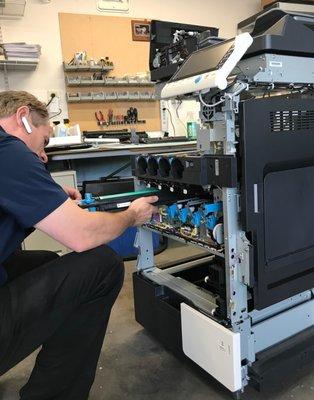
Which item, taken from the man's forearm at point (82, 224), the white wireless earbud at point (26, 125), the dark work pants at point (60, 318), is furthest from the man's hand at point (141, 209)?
the white wireless earbud at point (26, 125)

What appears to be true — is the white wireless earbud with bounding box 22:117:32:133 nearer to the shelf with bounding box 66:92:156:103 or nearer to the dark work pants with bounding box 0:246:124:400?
the dark work pants with bounding box 0:246:124:400

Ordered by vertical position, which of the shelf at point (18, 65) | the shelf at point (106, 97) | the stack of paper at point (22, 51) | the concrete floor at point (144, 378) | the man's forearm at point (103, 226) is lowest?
the concrete floor at point (144, 378)

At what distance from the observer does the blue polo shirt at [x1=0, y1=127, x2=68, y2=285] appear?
0.92 meters

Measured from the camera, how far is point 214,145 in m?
1.10

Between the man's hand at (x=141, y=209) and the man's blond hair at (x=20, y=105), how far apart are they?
43 centimetres

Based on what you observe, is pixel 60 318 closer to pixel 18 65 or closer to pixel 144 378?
pixel 144 378

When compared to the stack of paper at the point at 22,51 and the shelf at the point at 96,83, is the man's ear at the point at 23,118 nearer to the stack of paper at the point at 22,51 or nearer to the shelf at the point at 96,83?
the stack of paper at the point at 22,51

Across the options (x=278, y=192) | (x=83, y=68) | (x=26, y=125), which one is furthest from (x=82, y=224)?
(x=83, y=68)

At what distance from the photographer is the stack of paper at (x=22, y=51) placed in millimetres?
2945

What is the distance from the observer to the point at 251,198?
102cm

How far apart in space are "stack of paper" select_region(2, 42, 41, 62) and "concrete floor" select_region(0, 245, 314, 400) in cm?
242

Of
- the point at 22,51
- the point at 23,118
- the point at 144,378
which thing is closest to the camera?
the point at 23,118

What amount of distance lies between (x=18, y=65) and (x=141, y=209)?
2532mm

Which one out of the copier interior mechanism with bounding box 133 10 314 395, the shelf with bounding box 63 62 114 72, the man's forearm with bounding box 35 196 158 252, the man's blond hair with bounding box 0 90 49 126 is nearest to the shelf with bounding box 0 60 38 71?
the shelf with bounding box 63 62 114 72
